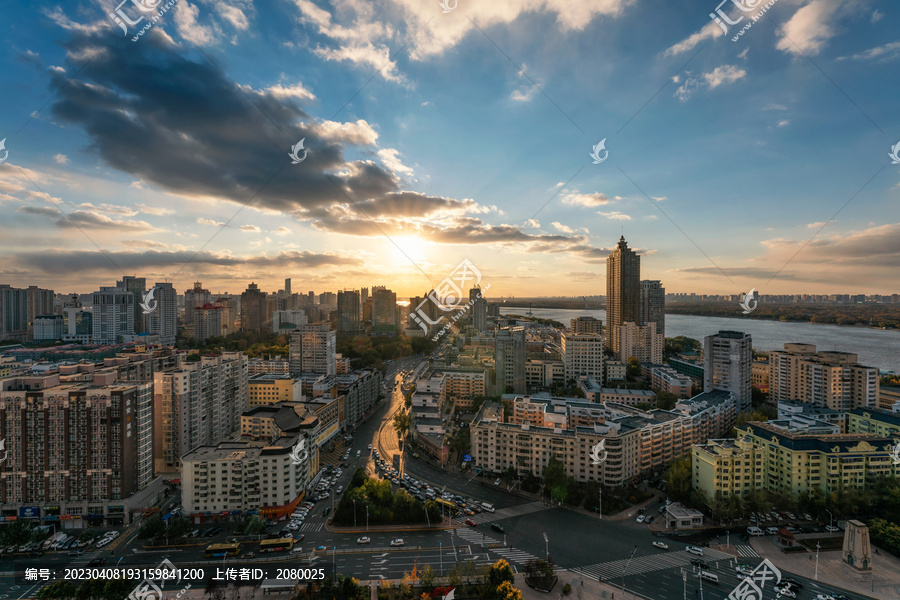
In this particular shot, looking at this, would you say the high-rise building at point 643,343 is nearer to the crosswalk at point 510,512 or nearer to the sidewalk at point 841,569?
the sidewalk at point 841,569

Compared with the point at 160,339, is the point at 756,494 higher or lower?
lower

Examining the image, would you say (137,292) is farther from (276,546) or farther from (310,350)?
(276,546)

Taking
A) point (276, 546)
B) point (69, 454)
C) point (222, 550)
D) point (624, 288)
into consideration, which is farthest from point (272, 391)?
point (624, 288)

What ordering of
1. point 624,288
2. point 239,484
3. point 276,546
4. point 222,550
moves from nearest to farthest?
1. point 222,550
2. point 276,546
3. point 239,484
4. point 624,288

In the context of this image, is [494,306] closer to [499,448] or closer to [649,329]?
[649,329]

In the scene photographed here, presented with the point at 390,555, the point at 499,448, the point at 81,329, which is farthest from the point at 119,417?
the point at 81,329

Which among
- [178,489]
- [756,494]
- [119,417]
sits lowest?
[178,489]
